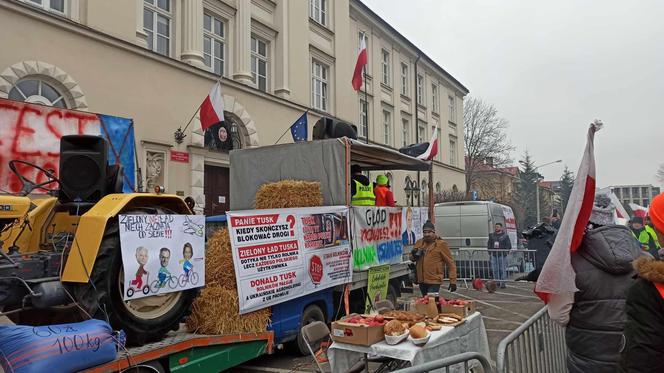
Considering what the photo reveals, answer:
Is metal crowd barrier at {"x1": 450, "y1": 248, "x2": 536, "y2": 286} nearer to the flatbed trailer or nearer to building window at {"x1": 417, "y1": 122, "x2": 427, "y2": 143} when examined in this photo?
the flatbed trailer

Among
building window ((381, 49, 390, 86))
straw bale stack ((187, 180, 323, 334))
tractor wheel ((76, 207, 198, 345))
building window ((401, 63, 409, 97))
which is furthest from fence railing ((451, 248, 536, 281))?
building window ((401, 63, 409, 97))

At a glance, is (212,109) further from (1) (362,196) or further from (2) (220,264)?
(2) (220,264)

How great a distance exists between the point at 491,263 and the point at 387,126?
A: 15.1 meters

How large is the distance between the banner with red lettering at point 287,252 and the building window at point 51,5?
7876 millimetres

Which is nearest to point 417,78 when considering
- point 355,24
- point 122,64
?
point 355,24

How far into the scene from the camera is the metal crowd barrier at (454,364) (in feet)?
9.37

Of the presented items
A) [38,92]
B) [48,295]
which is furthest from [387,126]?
[48,295]

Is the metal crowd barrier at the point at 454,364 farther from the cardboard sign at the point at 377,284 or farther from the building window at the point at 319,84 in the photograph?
the building window at the point at 319,84

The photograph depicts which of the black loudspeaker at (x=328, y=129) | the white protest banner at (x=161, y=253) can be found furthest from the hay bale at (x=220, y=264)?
the black loudspeaker at (x=328, y=129)

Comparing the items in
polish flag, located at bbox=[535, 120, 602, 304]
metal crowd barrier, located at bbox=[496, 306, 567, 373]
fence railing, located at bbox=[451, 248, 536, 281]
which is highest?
polish flag, located at bbox=[535, 120, 602, 304]

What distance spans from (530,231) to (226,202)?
1222 centimetres

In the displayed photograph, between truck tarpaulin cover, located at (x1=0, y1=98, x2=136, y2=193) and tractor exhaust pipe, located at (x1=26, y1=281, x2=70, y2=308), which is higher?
truck tarpaulin cover, located at (x1=0, y1=98, x2=136, y2=193)

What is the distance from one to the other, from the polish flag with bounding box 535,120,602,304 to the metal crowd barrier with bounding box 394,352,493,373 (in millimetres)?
715

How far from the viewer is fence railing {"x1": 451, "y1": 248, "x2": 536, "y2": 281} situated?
1461 centimetres
